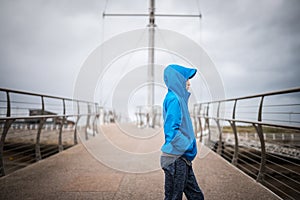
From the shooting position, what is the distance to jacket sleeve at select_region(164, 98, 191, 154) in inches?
60.8

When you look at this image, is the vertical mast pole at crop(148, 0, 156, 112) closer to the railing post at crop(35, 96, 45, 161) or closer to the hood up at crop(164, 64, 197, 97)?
the railing post at crop(35, 96, 45, 161)

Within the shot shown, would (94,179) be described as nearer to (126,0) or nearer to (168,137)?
(168,137)

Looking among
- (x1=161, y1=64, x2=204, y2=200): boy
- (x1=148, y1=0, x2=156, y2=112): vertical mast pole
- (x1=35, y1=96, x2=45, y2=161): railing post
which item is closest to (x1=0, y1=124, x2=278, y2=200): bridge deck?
(x1=35, y1=96, x2=45, y2=161): railing post

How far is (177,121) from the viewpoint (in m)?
1.54

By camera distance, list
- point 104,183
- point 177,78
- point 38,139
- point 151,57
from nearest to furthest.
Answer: point 177,78, point 104,183, point 38,139, point 151,57

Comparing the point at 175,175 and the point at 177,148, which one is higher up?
the point at 177,148

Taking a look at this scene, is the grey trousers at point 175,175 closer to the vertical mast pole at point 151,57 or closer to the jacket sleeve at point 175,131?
the jacket sleeve at point 175,131

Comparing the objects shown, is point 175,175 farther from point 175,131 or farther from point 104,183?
point 104,183

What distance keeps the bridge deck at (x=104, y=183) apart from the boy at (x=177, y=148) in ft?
2.21

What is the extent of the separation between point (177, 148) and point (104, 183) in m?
1.50

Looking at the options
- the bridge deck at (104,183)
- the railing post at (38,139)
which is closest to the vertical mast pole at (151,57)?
the railing post at (38,139)

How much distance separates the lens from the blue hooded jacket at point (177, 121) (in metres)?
1.55

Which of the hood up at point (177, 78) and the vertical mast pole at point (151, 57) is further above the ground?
the vertical mast pole at point (151, 57)

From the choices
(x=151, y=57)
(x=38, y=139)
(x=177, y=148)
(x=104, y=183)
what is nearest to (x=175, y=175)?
(x=177, y=148)
